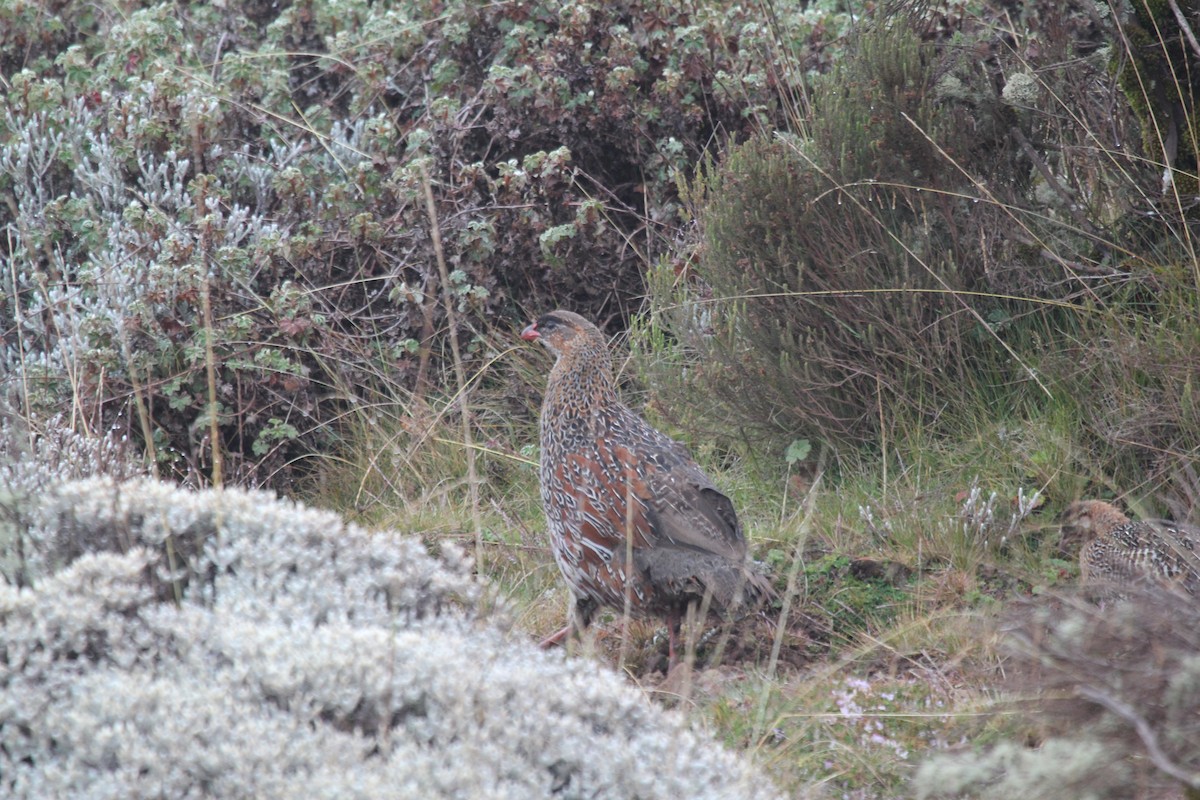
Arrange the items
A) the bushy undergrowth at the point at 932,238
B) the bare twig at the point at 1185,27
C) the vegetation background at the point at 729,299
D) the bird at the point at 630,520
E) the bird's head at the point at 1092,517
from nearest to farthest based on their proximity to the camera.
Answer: the vegetation background at the point at 729,299 → the bird at the point at 630,520 → the bird's head at the point at 1092,517 → the bare twig at the point at 1185,27 → the bushy undergrowth at the point at 932,238

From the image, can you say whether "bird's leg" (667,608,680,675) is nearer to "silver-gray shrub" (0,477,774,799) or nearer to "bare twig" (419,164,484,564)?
"bare twig" (419,164,484,564)

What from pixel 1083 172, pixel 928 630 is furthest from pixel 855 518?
pixel 1083 172

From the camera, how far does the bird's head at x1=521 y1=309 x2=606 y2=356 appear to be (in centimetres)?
529

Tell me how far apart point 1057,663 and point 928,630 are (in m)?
1.66

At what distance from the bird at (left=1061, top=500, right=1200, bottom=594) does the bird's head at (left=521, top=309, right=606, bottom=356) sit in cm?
186

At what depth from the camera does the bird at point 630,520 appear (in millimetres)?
4551

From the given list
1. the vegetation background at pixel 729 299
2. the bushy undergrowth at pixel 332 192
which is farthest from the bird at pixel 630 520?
the bushy undergrowth at pixel 332 192

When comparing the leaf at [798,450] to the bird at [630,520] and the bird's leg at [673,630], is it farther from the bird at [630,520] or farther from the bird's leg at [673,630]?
the bird's leg at [673,630]

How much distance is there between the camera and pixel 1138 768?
2.79 metres

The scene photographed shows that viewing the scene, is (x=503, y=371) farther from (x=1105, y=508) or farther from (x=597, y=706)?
(x=597, y=706)

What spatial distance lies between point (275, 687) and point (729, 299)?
3263mm

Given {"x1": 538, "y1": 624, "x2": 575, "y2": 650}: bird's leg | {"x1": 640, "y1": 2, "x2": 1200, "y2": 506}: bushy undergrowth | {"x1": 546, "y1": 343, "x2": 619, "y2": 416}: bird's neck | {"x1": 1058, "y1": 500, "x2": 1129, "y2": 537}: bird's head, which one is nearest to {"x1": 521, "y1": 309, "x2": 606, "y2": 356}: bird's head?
{"x1": 546, "y1": 343, "x2": 619, "y2": 416}: bird's neck

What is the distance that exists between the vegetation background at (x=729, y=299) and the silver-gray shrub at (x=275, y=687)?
0.39 meters

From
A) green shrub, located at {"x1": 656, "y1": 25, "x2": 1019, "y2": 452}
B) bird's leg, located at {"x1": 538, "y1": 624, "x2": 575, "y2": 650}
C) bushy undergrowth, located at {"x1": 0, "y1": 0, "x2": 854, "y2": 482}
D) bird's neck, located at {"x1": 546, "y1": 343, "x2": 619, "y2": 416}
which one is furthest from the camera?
bushy undergrowth, located at {"x1": 0, "y1": 0, "x2": 854, "y2": 482}
